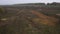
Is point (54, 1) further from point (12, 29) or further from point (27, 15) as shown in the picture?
point (12, 29)

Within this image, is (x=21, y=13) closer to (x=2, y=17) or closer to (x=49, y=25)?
(x=2, y=17)

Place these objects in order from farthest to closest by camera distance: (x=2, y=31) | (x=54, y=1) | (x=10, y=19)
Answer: (x=54, y=1)
(x=10, y=19)
(x=2, y=31)

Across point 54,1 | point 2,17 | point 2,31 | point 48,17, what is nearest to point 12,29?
point 2,31

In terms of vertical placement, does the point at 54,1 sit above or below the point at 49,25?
above

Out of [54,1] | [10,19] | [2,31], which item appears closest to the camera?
[2,31]

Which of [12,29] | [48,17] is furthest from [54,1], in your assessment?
[12,29]

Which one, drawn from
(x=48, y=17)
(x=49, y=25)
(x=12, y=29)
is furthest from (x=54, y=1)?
(x=12, y=29)

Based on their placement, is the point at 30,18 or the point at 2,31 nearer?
the point at 2,31

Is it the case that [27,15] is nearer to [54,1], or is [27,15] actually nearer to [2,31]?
[2,31]

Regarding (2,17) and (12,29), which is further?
(2,17)
